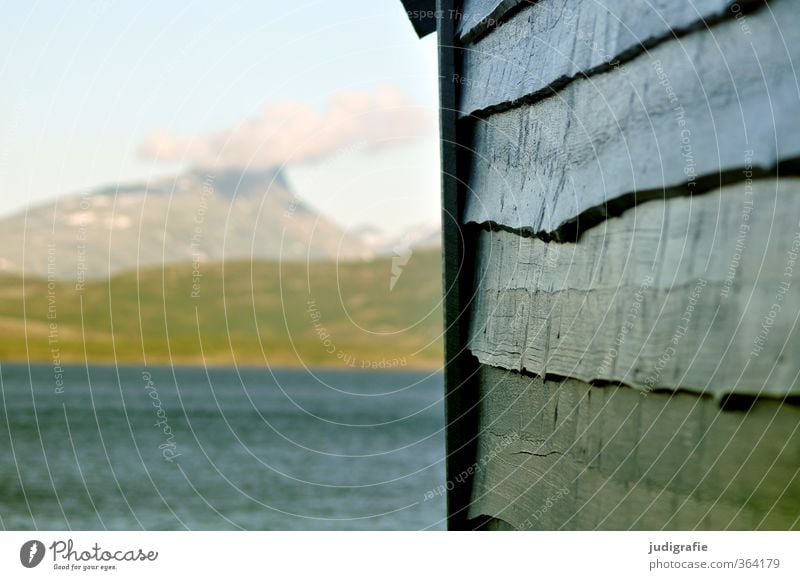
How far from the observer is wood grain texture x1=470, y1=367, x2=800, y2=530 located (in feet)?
3.15

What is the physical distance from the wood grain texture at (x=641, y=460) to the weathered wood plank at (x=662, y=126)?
0.78 feet

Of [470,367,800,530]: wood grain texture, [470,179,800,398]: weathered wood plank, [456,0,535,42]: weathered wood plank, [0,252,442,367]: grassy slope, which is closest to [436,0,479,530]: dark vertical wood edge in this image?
[456,0,535,42]: weathered wood plank


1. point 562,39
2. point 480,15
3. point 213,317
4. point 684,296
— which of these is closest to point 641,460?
point 684,296

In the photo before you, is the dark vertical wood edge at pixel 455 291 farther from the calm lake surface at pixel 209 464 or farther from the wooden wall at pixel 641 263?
the calm lake surface at pixel 209 464

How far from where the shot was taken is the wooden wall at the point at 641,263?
36.9 inches

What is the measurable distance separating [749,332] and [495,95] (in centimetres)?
83

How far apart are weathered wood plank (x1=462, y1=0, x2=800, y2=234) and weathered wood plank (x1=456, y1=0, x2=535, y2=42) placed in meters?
0.19

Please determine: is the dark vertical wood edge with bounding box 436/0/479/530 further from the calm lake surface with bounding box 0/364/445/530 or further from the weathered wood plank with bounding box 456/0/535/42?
the calm lake surface with bounding box 0/364/445/530

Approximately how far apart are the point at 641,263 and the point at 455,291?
30.2 inches

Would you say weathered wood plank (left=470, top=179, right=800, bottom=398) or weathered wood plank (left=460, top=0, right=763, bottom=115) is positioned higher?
weathered wood plank (left=460, top=0, right=763, bottom=115)

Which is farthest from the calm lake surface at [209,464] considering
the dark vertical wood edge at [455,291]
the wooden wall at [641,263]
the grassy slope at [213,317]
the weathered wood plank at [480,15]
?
the grassy slope at [213,317]

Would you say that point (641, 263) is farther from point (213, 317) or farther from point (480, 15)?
point (213, 317)
